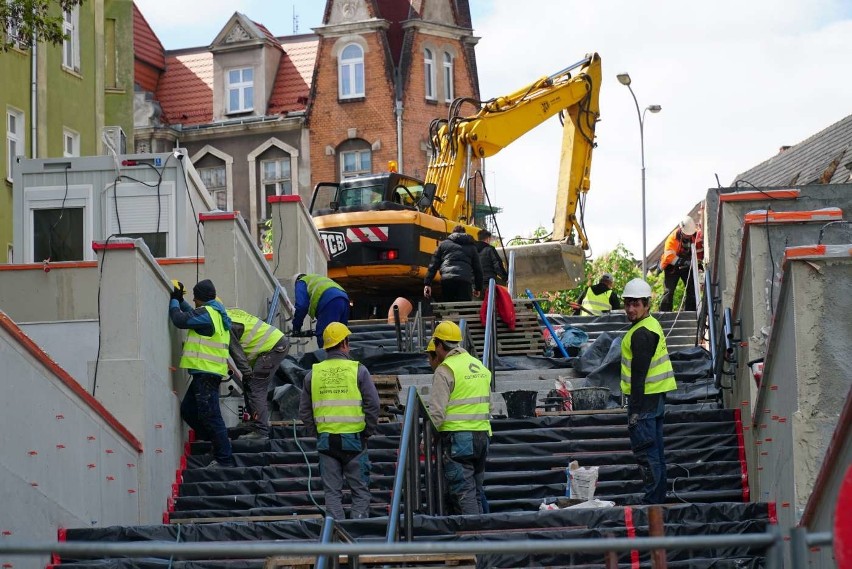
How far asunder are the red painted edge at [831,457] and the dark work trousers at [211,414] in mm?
6415

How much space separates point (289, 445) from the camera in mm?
16312

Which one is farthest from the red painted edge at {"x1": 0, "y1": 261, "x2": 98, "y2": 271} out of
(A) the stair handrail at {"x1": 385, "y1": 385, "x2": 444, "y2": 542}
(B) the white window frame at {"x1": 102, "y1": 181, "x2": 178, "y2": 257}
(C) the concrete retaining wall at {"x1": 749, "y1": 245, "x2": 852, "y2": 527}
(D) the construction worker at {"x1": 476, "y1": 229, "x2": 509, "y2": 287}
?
(C) the concrete retaining wall at {"x1": 749, "y1": 245, "x2": 852, "y2": 527}

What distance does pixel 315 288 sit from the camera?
19500 millimetres

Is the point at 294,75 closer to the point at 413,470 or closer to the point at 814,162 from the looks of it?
the point at 814,162

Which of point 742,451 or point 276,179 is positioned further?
point 276,179

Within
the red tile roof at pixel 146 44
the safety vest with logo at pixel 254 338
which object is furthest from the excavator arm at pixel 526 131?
the red tile roof at pixel 146 44

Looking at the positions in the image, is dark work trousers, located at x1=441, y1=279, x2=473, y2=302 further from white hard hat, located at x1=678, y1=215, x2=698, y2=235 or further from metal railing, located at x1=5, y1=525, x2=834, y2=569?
metal railing, located at x1=5, y1=525, x2=834, y2=569

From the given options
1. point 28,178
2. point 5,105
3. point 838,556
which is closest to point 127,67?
point 5,105

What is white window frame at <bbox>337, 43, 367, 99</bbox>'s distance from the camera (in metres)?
54.8

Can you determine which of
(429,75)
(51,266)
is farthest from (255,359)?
(429,75)

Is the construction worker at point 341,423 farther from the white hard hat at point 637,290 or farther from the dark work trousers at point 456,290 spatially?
the dark work trousers at point 456,290

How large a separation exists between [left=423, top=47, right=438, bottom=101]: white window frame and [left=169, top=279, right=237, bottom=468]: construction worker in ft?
130

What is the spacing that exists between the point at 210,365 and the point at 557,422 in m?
3.33

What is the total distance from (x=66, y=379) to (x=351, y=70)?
41.8 m
